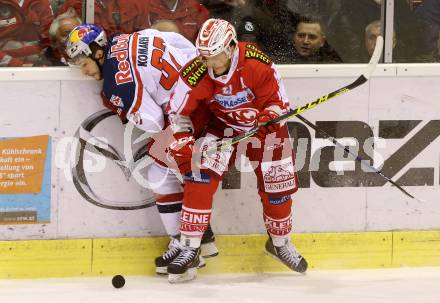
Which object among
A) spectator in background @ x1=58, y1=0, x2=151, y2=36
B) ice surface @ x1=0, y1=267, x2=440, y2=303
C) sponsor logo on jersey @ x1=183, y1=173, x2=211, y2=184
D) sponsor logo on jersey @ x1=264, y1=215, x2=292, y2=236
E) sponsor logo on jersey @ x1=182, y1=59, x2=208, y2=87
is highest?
spectator in background @ x1=58, y1=0, x2=151, y2=36

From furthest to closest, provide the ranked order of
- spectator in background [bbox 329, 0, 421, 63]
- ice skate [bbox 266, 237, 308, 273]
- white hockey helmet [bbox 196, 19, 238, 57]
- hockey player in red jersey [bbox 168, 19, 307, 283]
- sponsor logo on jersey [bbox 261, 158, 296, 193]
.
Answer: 1. spectator in background [bbox 329, 0, 421, 63]
2. ice skate [bbox 266, 237, 308, 273]
3. sponsor logo on jersey [bbox 261, 158, 296, 193]
4. hockey player in red jersey [bbox 168, 19, 307, 283]
5. white hockey helmet [bbox 196, 19, 238, 57]

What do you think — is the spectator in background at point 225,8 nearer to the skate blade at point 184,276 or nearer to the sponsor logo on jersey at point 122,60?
the sponsor logo on jersey at point 122,60

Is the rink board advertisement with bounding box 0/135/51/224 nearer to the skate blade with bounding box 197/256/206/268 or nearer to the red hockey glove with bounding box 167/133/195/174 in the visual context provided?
the red hockey glove with bounding box 167/133/195/174

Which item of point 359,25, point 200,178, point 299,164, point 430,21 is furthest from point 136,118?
point 430,21

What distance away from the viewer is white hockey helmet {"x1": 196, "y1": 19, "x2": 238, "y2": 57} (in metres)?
3.94

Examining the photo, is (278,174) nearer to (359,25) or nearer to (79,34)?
(359,25)

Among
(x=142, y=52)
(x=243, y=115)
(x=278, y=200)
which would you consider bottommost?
(x=278, y=200)

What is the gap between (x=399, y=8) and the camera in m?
4.55

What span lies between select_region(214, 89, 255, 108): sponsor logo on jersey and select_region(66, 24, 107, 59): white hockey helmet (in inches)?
23.5

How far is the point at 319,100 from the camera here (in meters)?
4.16

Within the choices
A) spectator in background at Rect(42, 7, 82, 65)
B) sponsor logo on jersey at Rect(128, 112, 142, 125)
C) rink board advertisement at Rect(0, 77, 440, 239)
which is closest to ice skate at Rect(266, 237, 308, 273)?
rink board advertisement at Rect(0, 77, 440, 239)

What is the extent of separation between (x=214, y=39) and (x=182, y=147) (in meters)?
0.50

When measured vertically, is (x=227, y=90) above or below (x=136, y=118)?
above

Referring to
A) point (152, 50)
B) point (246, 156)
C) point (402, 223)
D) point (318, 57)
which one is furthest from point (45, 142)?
point (402, 223)
